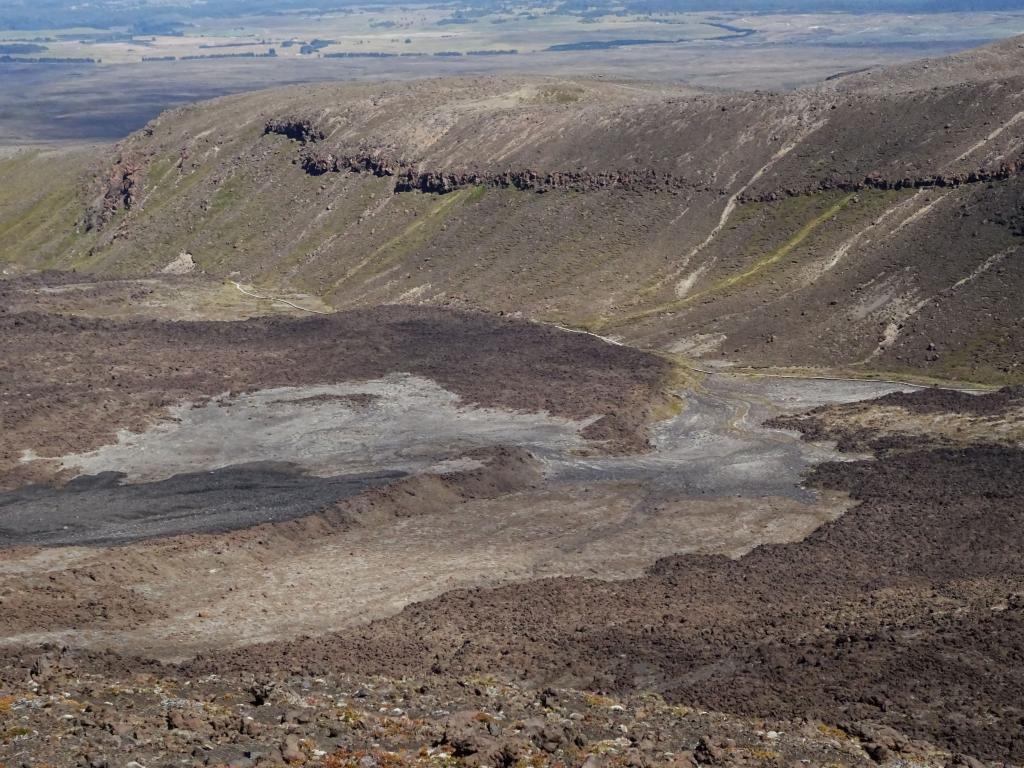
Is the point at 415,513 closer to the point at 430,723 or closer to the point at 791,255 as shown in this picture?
the point at 430,723

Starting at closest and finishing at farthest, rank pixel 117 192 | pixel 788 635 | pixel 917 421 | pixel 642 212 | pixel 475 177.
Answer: pixel 788 635, pixel 917 421, pixel 642 212, pixel 475 177, pixel 117 192

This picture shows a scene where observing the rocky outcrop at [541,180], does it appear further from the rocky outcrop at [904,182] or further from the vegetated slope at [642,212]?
the rocky outcrop at [904,182]

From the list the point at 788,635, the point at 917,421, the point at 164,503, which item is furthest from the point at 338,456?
the point at 788,635

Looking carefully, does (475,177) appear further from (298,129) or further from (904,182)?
(904,182)

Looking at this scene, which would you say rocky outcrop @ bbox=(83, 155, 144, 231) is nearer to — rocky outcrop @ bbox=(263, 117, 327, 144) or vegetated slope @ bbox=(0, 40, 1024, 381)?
vegetated slope @ bbox=(0, 40, 1024, 381)

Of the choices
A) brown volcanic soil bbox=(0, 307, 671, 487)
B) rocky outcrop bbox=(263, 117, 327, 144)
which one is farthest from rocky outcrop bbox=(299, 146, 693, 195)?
brown volcanic soil bbox=(0, 307, 671, 487)

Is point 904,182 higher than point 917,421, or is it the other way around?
point 904,182

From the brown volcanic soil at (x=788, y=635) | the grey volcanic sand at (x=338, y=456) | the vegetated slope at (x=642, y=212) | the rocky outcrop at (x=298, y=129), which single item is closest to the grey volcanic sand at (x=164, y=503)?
the grey volcanic sand at (x=338, y=456)
